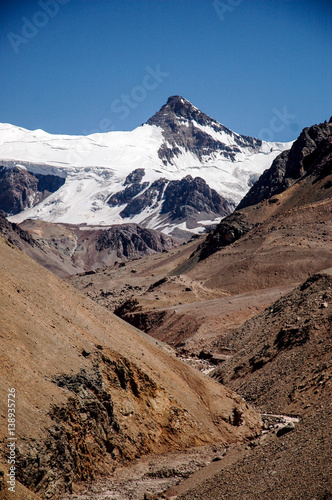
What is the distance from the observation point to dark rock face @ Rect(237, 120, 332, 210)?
104500 millimetres

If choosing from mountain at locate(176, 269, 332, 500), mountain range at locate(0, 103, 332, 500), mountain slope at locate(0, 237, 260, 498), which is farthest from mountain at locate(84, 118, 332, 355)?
mountain slope at locate(0, 237, 260, 498)

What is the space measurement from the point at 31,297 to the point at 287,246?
173ft

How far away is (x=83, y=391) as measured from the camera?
16797 millimetres

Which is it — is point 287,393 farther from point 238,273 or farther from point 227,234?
point 227,234

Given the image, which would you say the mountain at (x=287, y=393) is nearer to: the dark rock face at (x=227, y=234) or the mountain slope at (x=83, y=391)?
the mountain slope at (x=83, y=391)

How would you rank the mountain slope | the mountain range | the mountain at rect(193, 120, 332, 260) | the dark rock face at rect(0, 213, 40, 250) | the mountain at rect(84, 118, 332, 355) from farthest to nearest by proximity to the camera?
the dark rock face at rect(0, 213, 40, 250)
the mountain at rect(193, 120, 332, 260)
the mountain at rect(84, 118, 332, 355)
the mountain slope
the mountain range

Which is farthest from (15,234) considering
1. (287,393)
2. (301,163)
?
(287,393)

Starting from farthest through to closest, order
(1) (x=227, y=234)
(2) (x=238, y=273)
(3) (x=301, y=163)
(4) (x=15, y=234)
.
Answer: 1. (4) (x=15, y=234)
2. (3) (x=301, y=163)
3. (1) (x=227, y=234)
4. (2) (x=238, y=273)

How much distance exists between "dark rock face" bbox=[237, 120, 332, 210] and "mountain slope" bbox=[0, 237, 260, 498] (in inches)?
3019

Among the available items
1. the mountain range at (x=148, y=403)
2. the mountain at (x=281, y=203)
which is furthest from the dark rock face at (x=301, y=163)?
the mountain range at (x=148, y=403)

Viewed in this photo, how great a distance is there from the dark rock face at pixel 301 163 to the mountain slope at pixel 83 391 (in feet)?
252

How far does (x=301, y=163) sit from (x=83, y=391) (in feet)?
397

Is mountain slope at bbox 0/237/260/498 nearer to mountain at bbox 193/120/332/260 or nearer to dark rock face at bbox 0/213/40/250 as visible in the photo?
mountain at bbox 193/120/332/260

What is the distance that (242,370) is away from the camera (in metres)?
32.2
